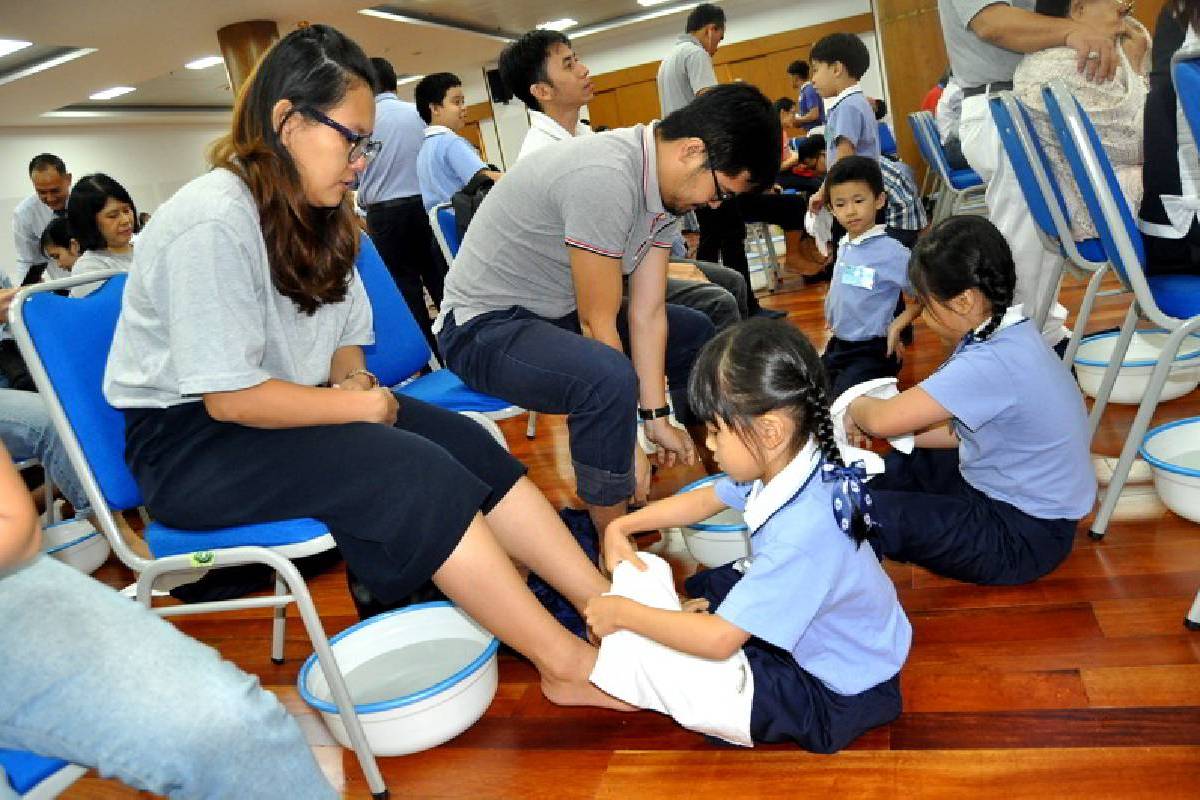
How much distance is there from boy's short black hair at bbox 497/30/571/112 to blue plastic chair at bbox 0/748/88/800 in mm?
2160

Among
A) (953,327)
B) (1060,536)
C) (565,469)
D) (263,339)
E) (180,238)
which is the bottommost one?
(565,469)

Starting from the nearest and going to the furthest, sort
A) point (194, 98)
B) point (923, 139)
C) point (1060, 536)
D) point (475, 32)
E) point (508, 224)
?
1. point (1060, 536)
2. point (508, 224)
3. point (923, 139)
4. point (475, 32)
5. point (194, 98)

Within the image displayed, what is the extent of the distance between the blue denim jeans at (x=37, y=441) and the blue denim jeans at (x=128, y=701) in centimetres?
164

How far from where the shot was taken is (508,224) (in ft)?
5.93

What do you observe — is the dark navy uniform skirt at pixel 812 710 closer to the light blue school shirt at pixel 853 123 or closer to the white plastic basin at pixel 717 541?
the white plastic basin at pixel 717 541

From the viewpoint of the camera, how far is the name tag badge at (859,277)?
2664 mm

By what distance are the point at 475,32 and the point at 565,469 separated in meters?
9.44

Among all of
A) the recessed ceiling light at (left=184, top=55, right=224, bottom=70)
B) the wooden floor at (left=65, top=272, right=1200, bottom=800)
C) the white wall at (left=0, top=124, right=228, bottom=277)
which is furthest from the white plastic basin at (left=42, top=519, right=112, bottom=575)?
the white wall at (left=0, top=124, right=228, bottom=277)

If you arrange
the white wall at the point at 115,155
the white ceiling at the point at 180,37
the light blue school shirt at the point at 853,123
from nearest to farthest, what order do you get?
the light blue school shirt at the point at 853,123 → the white ceiling at the point at 180,37 → the white wall at the point at 115,155

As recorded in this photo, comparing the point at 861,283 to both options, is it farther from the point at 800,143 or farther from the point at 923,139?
the point at 800,143

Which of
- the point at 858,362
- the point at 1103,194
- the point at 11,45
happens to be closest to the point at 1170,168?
the point at 1103,194

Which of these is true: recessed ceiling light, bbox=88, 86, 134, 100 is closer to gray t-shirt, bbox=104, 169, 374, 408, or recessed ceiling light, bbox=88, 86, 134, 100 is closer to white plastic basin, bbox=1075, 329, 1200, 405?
gray t-shirt, bbox=104, 169, 374, 408

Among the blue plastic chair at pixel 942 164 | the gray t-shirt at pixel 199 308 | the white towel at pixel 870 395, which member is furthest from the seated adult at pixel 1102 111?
the blue plastic chair at pixel 942 164

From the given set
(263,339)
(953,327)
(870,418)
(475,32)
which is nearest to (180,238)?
(263,339)
